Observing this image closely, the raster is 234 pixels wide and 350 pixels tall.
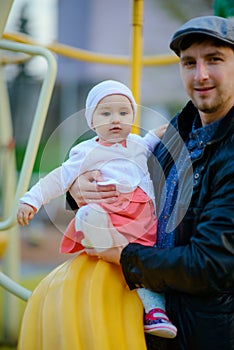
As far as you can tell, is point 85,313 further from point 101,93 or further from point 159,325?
point 101,93

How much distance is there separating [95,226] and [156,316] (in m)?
0.21

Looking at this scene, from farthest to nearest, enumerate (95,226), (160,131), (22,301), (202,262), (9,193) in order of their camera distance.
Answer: (22,301) < (9,193) < (160,131) < (95,226) < (202,262)

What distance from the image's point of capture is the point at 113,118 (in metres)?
1.39

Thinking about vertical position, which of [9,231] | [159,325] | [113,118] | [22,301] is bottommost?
[22,301]

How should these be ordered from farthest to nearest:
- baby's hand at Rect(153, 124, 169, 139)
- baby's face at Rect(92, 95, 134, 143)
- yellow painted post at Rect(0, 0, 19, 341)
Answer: yellow painted post at Rect(0, 0, 19, 341)
baby's hand at Rect(153, 124, 169, 139)
baby's face at Rect(92, 95, 134, 143)

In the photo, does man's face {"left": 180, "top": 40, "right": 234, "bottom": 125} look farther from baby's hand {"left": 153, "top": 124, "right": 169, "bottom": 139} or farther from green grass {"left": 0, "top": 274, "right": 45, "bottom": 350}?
green grass {"left": 0, "top": 274, "right": 45, "bottom": 350}

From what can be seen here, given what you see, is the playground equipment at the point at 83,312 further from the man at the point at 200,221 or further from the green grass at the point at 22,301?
the green grass at the point at 22,301

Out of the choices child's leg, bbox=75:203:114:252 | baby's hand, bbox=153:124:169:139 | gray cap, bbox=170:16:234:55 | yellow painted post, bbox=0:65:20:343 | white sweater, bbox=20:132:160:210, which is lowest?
yellow painted post, bbox=0:65:20:343

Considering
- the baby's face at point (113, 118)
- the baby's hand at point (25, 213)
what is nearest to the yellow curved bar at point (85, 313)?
the baby's hand at point (25, 213)

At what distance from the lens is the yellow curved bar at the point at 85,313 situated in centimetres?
134

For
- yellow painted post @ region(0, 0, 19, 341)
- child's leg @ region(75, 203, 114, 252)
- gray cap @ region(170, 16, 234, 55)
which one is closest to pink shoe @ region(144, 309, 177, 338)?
child's leg @ region(75, 203, 114, 252)

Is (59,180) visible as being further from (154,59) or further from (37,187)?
(154,59)

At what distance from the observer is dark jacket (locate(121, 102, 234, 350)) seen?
126 centimetres

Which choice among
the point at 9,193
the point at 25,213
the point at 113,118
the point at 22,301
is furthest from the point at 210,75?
the point at 22,301
